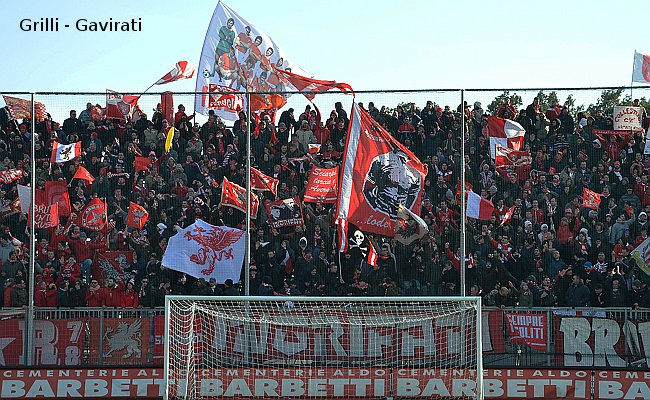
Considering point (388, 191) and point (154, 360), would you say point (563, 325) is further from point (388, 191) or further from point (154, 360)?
point (154, 360)

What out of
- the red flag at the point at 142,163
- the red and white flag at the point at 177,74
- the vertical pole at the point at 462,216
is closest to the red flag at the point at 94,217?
the red flag at the point at 142,163

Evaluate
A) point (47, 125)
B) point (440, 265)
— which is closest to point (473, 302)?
point (440, 265)

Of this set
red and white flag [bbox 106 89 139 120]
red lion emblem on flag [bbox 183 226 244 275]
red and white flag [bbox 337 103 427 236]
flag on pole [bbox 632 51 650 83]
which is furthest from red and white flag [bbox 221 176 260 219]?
flag on pole [bbox 632 51 650 83]

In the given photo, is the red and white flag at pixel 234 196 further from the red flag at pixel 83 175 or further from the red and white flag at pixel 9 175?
the red and white flag at pixel 9 175

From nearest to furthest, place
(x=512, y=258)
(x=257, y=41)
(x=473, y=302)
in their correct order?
(x=473, y=302)
(x=512, y=258)
(x=257, y=41)

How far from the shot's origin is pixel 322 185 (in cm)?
1598

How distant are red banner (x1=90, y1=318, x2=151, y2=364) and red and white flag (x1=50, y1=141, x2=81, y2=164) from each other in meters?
2.74

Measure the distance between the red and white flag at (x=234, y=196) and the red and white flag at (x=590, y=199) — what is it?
5293mm

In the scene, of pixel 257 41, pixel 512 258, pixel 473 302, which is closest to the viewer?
pixel 473 302

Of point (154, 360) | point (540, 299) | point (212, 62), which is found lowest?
point (154, 360)

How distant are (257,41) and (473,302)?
1053 cm

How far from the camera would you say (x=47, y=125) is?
1602 centimetres

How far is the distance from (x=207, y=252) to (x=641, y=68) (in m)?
10.7

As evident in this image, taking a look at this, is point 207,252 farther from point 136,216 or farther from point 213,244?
point 136,216
